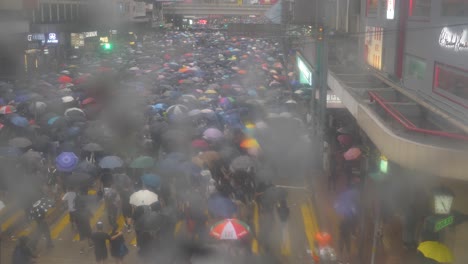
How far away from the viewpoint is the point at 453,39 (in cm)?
1375

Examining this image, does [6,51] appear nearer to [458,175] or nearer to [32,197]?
[32,197]

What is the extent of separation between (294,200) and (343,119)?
8.63m

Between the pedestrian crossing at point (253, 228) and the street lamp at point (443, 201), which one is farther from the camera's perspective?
the pedestrian crossing at point (253, 228)

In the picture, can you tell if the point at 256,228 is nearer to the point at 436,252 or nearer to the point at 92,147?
the point at 436,252

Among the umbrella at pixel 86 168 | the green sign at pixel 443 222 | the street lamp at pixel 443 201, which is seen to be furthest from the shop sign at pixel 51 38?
the green sign at pixel 443 222

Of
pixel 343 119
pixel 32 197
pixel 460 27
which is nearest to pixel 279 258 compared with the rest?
pixel 32 197

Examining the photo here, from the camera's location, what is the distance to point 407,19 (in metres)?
18.8

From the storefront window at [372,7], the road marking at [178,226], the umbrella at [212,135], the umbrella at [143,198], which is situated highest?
the storefront window at [372,7]

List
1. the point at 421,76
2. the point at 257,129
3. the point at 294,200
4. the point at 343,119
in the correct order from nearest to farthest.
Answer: the point at 294,200 < the point at 421,76 < the point at 257,129 < the point at 343,119

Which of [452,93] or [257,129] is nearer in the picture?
[452,93]

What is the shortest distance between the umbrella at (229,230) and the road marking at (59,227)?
A: 4754 millimetres

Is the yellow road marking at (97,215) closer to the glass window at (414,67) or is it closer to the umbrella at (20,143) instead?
the umbrella at (20,143)

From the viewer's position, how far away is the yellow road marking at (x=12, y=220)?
1306 cm

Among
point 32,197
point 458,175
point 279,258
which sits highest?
point 458,175
